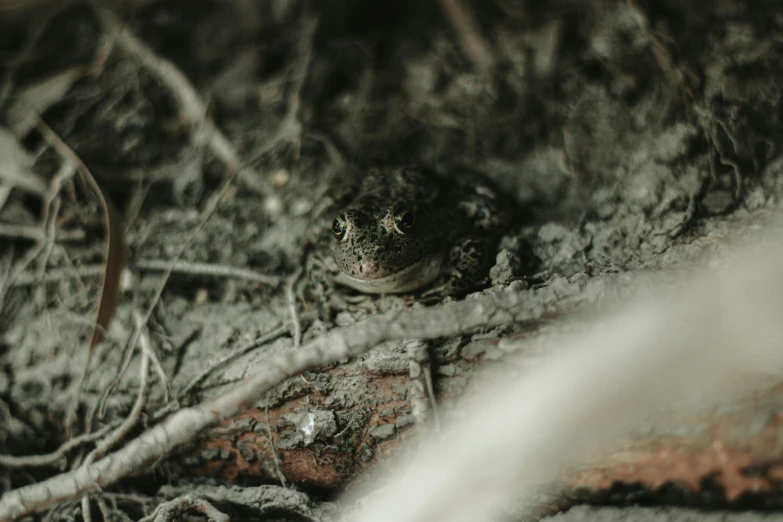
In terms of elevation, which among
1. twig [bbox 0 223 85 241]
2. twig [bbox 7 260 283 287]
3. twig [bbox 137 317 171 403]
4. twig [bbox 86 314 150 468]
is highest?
twig [bbox 0 223 85 241]

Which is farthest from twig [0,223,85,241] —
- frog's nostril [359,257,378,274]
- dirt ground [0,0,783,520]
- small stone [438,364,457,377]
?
small stone [438,364,457,377]

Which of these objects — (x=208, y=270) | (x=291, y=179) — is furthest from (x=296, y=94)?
(x=208, y=270)

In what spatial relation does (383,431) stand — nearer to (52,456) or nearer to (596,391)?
(596,391)

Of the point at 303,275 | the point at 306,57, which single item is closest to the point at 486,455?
the point at 303,275

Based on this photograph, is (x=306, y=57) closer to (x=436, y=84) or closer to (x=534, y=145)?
(x=436, y=84)

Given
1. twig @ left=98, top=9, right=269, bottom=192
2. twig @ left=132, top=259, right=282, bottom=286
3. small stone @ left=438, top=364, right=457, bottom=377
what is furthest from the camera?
twig @ left=98, top=9, right=269, bottom=192

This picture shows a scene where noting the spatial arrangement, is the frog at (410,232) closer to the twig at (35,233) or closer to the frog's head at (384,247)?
the frog's head at (384,247)

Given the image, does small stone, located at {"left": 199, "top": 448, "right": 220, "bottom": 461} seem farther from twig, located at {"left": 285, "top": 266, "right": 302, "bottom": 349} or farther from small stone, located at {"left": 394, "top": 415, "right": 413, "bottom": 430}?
small stone, located at {"left": 394, "top": 415, "right": 413, "bottom": 430}

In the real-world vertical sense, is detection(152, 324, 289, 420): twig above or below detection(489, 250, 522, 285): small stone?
below
